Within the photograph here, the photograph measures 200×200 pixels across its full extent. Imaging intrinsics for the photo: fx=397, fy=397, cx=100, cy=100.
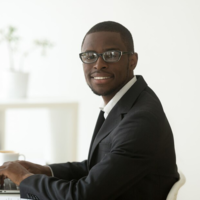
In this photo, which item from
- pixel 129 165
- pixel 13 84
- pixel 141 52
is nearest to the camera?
pixel 129 165

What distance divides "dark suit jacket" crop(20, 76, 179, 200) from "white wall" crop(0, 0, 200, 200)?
2.24 metres

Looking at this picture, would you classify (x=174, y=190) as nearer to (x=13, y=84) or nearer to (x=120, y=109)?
(x=120, y=109)

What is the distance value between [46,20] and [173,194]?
3094 mm

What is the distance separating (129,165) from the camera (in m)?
1.36

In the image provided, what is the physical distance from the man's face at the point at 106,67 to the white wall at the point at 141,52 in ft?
7.01

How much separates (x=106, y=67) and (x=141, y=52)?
2314 mm

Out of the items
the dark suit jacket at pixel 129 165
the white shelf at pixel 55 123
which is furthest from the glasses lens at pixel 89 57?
the white shelf at pixel 55 123

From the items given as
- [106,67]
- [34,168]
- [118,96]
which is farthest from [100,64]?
[34,168]

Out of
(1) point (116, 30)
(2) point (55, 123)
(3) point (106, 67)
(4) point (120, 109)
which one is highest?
(1) point (116, 30)

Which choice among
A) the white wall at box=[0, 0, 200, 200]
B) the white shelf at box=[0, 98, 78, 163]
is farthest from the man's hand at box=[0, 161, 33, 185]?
the white wall at box=[0, 0, 200, 200]

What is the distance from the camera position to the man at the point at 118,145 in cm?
135

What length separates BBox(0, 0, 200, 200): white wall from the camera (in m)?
3.76

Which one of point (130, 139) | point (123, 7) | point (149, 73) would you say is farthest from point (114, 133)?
point (123, 7)

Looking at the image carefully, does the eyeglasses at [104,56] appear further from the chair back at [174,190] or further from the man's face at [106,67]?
the chair back at [174,190]
